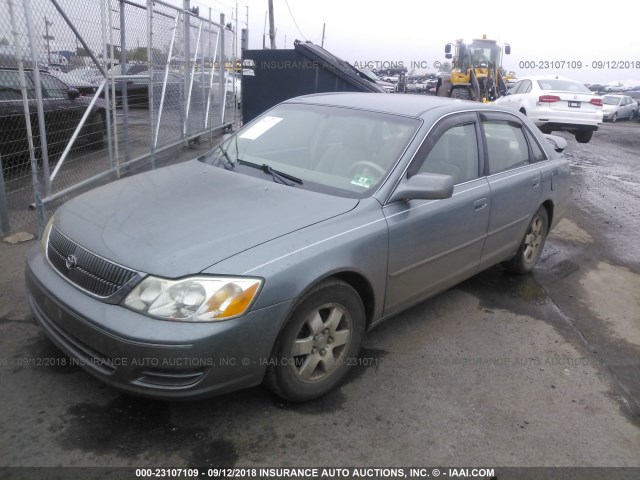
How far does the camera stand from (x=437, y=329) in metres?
3.96

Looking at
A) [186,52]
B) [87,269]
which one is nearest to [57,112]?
[186,52]

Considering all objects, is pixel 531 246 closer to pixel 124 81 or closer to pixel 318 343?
pixel 318 343

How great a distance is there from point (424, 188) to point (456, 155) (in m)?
0.84

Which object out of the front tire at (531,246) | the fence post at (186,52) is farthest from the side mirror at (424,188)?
the fence post at (186,52)

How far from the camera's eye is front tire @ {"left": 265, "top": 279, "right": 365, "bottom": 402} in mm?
2725

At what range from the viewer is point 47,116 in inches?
243

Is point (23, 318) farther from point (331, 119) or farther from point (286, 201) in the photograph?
point (331, 119)

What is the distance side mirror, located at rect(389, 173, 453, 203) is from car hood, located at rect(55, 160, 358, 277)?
303mm

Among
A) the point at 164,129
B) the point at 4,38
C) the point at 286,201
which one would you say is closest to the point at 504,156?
the point at 286,201

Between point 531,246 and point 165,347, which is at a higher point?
point 165,347

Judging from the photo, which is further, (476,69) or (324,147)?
(476,69)

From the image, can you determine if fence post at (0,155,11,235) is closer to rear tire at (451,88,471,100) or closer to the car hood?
the car hood

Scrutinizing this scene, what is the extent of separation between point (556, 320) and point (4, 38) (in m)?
5.19

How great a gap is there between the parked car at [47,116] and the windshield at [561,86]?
451 inches
